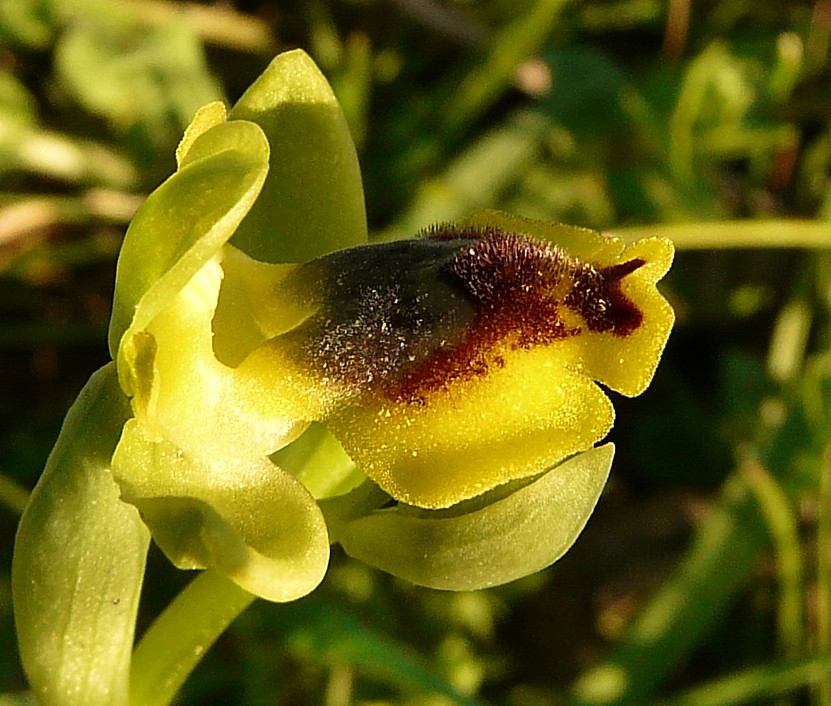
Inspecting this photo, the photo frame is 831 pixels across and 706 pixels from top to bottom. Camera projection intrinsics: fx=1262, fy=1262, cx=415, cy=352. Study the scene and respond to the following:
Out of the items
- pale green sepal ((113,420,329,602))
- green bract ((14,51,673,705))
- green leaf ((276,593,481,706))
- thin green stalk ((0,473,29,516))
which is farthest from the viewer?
thin green stalk ((0,473,29,516))

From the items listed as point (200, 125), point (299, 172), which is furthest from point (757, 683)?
point (200, 125)

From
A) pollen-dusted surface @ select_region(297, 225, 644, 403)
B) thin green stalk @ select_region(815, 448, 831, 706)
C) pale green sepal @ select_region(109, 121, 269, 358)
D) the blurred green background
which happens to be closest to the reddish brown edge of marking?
pollen-dusted surface @ select_region(297, 225, 644, 403)

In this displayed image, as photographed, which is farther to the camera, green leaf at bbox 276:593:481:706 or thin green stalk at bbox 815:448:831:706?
thin green stalk at bbox 815:448:831:706

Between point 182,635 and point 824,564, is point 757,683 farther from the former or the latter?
point 182,635

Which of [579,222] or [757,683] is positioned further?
[579,222]

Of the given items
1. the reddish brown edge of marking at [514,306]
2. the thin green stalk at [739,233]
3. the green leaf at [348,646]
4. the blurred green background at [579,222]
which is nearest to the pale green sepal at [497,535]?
the reddish brown edge of marking at [514,306]

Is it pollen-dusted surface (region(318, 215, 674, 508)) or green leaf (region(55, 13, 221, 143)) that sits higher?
pollen-dusted surface (region(318, 215, 674, 508))

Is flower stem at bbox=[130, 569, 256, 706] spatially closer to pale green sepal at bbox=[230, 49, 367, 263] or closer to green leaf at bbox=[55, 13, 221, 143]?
pale green sepal at bbox=[230, 49, 367, 263]
